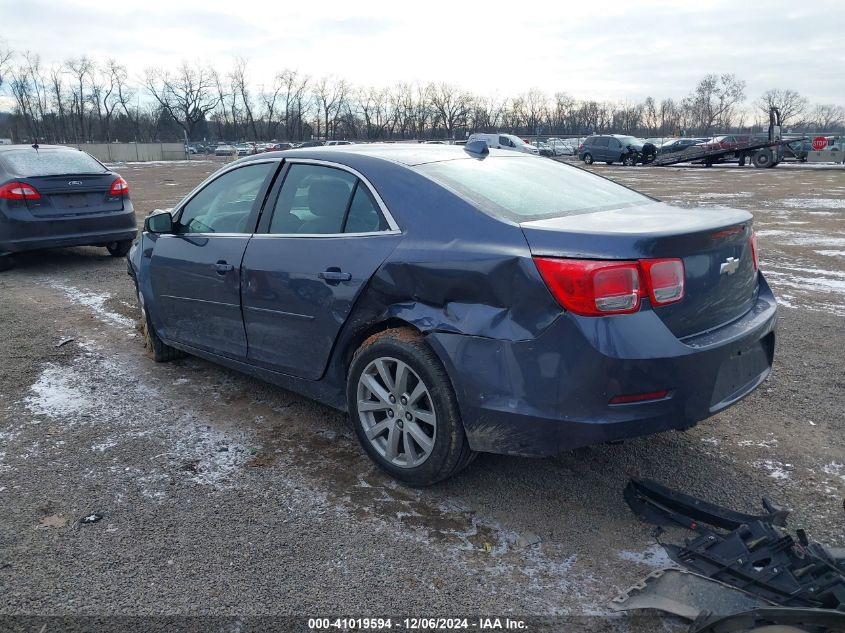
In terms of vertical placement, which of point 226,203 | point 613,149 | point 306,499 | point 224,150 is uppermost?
point 224,150

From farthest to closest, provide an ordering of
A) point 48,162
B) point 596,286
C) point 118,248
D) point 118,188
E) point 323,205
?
1. point 118,248
2. point 118,188
3. point 48,162
4. point 323,205
5. point 596,286

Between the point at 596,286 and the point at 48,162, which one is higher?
the point at 48,162

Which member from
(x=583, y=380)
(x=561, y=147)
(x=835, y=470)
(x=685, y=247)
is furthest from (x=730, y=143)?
(x=583, y=380)

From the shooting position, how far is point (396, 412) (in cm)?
324

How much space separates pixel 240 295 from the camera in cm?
399

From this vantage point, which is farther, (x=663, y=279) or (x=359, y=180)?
(x=359, y=180)

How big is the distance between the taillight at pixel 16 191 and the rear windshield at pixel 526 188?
6763mm

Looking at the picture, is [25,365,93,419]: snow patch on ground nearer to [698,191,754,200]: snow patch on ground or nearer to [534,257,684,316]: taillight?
[534,257,684,316]: taillight

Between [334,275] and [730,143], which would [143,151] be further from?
[334,275]

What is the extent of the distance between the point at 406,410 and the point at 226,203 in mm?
2036

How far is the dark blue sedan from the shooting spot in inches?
105

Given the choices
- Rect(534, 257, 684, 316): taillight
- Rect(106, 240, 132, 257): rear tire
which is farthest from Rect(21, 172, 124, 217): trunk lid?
Rect(534, 257, 684, 316): taillight

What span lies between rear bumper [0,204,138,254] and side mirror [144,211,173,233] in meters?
4.77

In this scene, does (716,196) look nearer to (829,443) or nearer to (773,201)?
(773,201)
